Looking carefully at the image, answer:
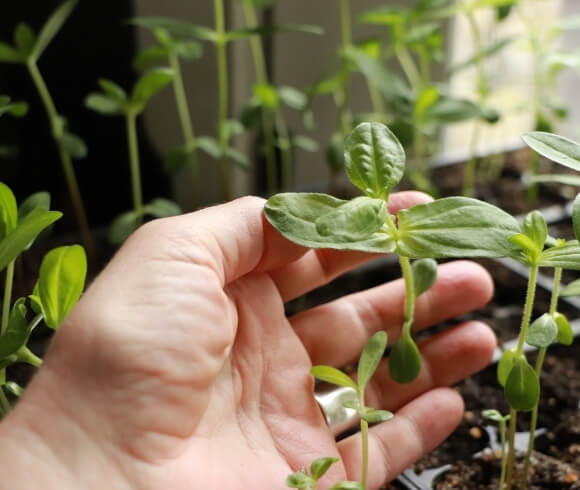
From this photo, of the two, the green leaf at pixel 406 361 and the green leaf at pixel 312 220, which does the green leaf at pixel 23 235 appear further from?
the green leaf at pixel 406 361

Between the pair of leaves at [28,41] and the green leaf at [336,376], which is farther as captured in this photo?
the pair of leaves at [28,41]

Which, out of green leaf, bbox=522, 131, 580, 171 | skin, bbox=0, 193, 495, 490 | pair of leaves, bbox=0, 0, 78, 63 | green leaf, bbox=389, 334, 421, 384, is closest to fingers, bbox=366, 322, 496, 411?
skin, bbox=0, 193, 495, 490

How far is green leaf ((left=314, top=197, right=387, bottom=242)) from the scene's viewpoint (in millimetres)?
569

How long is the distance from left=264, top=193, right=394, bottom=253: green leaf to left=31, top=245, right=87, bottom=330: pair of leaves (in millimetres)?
167

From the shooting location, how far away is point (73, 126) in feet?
4.30

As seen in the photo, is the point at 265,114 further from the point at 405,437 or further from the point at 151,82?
the point at 405,437

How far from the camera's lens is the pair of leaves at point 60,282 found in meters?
0.64

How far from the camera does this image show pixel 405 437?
0.81m

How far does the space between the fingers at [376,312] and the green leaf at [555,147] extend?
0.33 meters

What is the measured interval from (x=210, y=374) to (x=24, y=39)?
582mm

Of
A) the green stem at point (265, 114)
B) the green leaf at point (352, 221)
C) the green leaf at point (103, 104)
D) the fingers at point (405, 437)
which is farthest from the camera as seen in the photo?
the green stem at point (265, 114)

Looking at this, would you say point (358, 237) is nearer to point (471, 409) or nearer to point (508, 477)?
point (508, 477)

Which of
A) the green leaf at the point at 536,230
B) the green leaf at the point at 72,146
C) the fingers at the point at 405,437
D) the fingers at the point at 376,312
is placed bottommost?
the fingers at the point at 405,437

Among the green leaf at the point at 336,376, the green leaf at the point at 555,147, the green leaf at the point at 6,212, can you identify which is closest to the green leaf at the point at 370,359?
the green leaf at the point at 336,376
